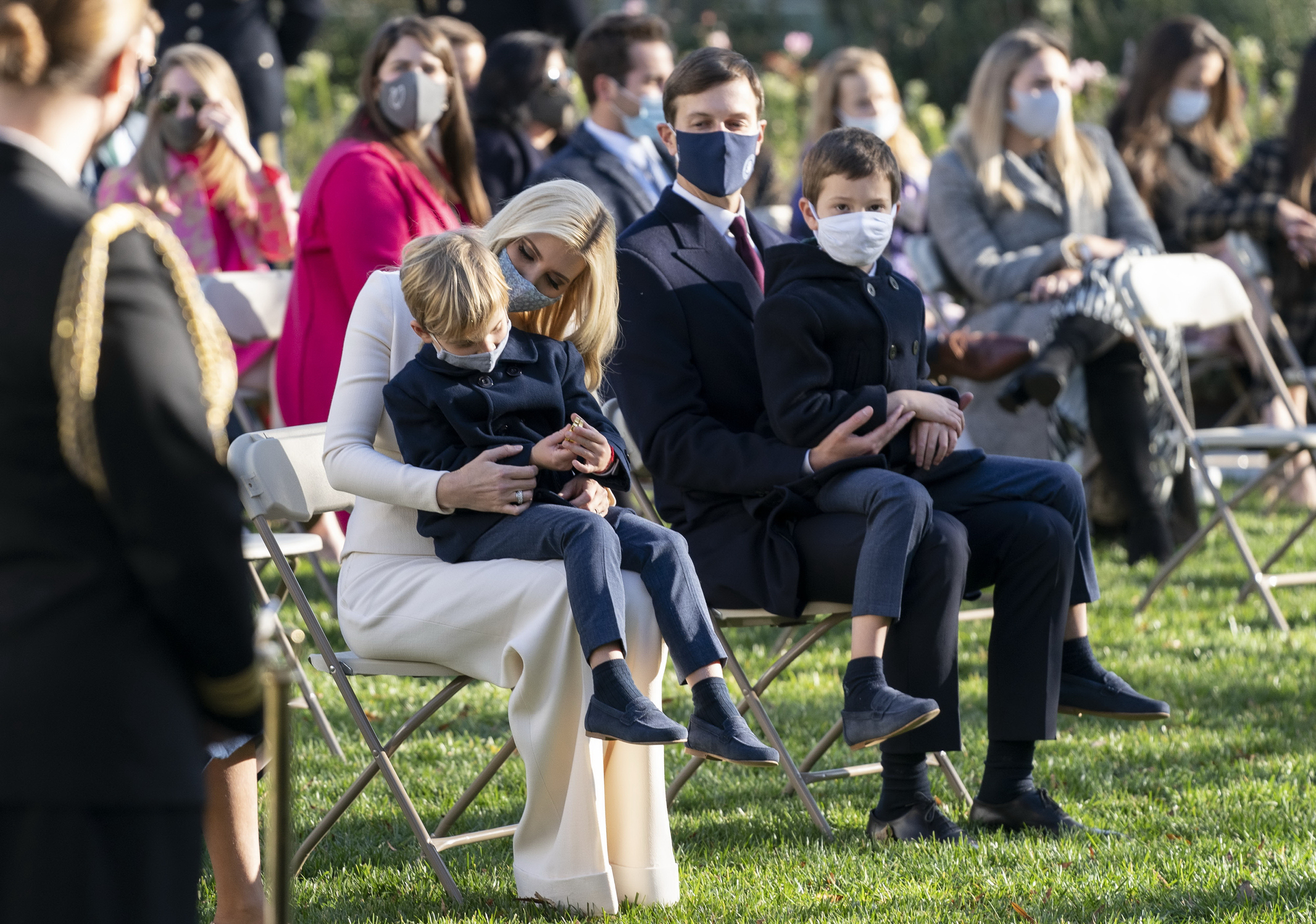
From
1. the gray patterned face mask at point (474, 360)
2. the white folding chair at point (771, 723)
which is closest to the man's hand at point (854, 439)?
the white folding chair at point (771, 723)

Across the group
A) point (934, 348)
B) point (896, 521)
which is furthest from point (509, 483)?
point (934, 348)

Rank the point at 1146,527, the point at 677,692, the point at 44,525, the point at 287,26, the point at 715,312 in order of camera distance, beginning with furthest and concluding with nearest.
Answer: the point at 287,26 < the point at 1146,527 < the point at 677,692 < the point at 715,312 < the point at 44,525

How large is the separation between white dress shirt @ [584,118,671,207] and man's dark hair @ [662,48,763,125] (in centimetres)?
136

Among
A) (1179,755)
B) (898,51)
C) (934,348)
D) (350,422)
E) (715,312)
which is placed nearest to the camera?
(350,422)

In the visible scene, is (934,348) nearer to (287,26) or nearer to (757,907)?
(757,907)

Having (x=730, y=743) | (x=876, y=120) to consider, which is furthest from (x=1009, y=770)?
(x=876, y=120)

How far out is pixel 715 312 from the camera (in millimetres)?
3971

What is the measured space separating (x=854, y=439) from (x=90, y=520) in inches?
91.3

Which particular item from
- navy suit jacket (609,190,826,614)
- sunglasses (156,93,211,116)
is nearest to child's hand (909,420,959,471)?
navy suit jacket (609,190,826,614)

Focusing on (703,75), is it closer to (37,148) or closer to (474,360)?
(474,360)

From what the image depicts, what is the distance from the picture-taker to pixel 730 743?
313 centimetres

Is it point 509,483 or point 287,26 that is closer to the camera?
point 509,483

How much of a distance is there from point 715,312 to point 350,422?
100 cm

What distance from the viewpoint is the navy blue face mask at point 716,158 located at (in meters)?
4.05
